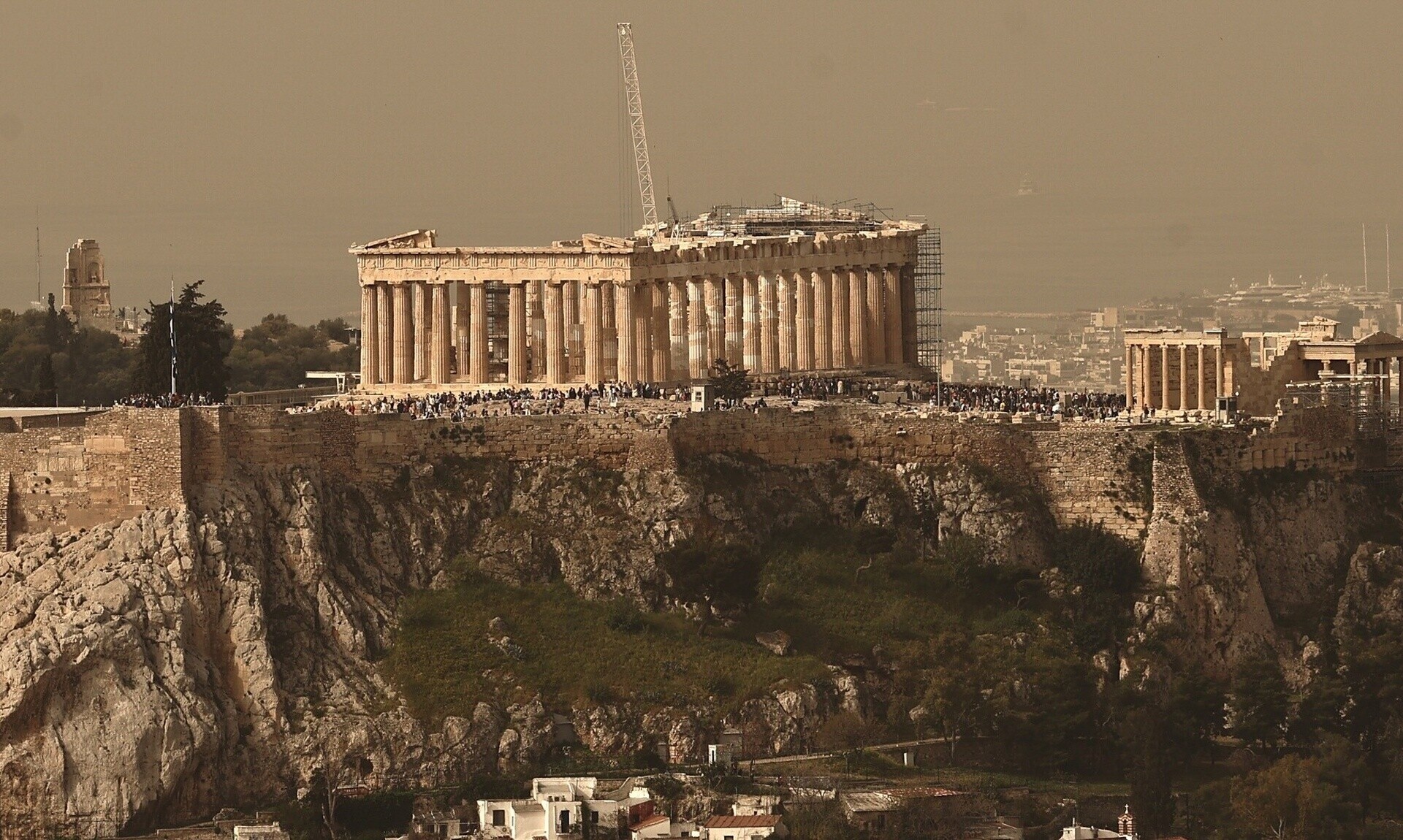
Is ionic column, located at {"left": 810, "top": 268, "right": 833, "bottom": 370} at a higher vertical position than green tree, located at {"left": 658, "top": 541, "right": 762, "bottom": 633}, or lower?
higher

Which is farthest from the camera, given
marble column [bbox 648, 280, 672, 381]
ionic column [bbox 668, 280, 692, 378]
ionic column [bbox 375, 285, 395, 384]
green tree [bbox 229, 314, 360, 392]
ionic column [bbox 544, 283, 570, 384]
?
green tree [bbox 229, 314, 360, 392]

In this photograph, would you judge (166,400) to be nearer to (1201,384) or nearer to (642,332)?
(642,332)

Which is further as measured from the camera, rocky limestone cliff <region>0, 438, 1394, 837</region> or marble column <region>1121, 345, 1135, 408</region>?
marble column <region>1121, 345, 1135, 408</region>

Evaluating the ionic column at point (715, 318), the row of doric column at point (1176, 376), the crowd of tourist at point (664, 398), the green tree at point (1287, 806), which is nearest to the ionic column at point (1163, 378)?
the row of doric column at point (1176, 376)

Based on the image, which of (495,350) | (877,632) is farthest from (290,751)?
(495,350)

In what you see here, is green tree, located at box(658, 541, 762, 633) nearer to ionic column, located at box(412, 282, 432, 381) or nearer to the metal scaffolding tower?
ionic column, located at box(412, 282, 432, 381)

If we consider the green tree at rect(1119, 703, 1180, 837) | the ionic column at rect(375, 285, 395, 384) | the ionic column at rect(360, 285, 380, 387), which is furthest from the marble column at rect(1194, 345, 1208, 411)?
the ionic column at rect(360, 285, 380, 387)

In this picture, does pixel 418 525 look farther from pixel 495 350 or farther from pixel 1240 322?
pixel 1240 322
